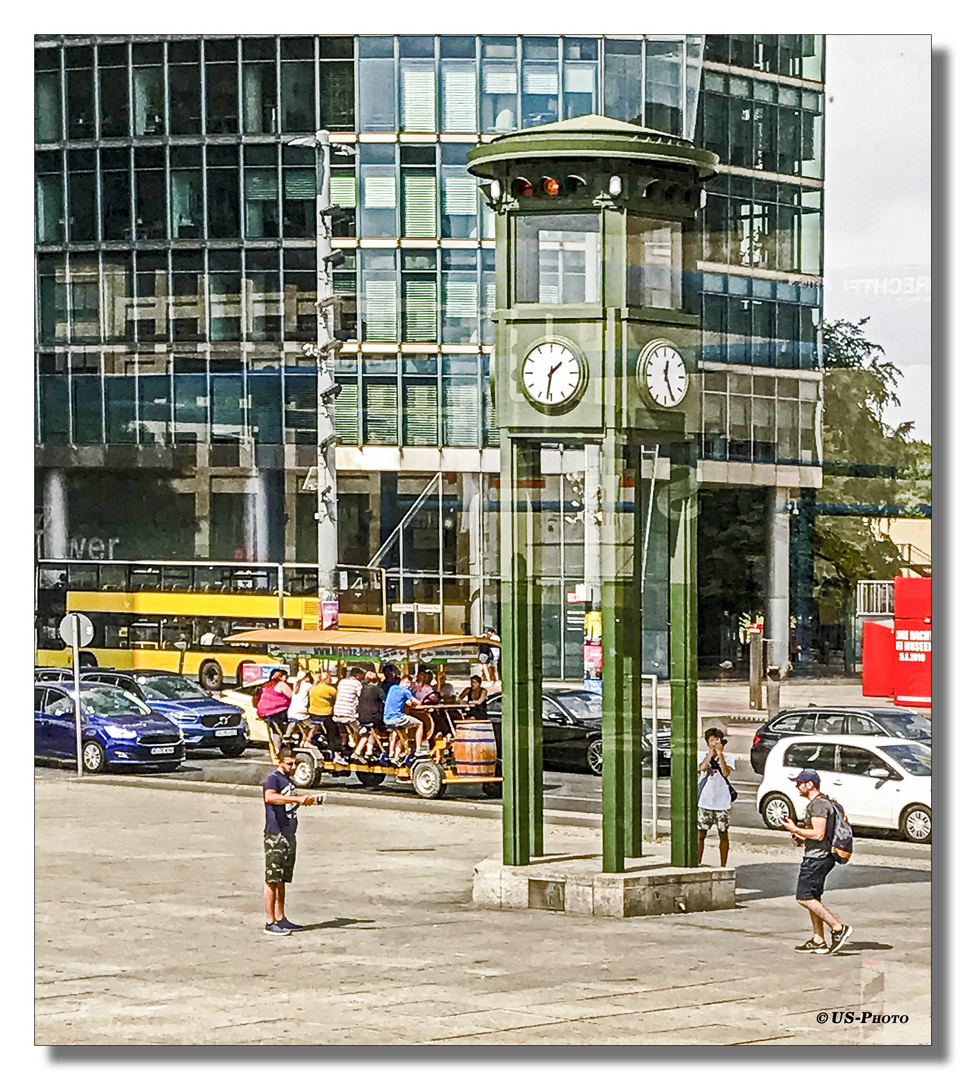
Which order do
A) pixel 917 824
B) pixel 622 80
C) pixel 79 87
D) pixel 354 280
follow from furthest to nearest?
pixel 354 280
pixel 79 87
pixel 622 80
pixel 917 824

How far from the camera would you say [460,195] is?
19047 millimetres

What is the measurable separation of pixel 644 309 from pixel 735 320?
0.70 meters

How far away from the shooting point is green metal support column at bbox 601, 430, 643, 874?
18.8 m

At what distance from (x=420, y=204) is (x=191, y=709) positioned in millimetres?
4046

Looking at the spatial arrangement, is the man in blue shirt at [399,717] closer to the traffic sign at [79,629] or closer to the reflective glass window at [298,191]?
the traffic sign at [79,629]

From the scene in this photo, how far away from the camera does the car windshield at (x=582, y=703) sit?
62.3ft

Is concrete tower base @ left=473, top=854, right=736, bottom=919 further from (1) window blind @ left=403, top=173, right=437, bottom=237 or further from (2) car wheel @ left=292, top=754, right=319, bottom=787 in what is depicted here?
(1) window blind @ left=403, top=173, right=437, bottom=237

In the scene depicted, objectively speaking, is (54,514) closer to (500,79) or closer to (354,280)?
(354,280)

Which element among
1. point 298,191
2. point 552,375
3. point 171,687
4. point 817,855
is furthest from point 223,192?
point 817,855

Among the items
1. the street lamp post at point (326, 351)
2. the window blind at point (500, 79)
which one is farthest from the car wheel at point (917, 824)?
the window blind at point (500, 79)

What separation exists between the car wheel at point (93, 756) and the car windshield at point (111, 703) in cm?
27

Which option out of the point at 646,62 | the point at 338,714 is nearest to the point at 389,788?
the point at 338,714

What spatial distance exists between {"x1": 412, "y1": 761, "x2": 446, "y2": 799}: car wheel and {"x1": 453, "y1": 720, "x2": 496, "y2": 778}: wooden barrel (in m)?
0.15

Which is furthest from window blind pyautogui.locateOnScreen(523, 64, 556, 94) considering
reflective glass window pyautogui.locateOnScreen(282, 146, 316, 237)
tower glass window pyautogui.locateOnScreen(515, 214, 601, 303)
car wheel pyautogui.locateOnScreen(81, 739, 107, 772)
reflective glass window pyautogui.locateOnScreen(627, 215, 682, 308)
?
car wheel pyautogui.locateOnScreen(81, 739, 107, 772)
